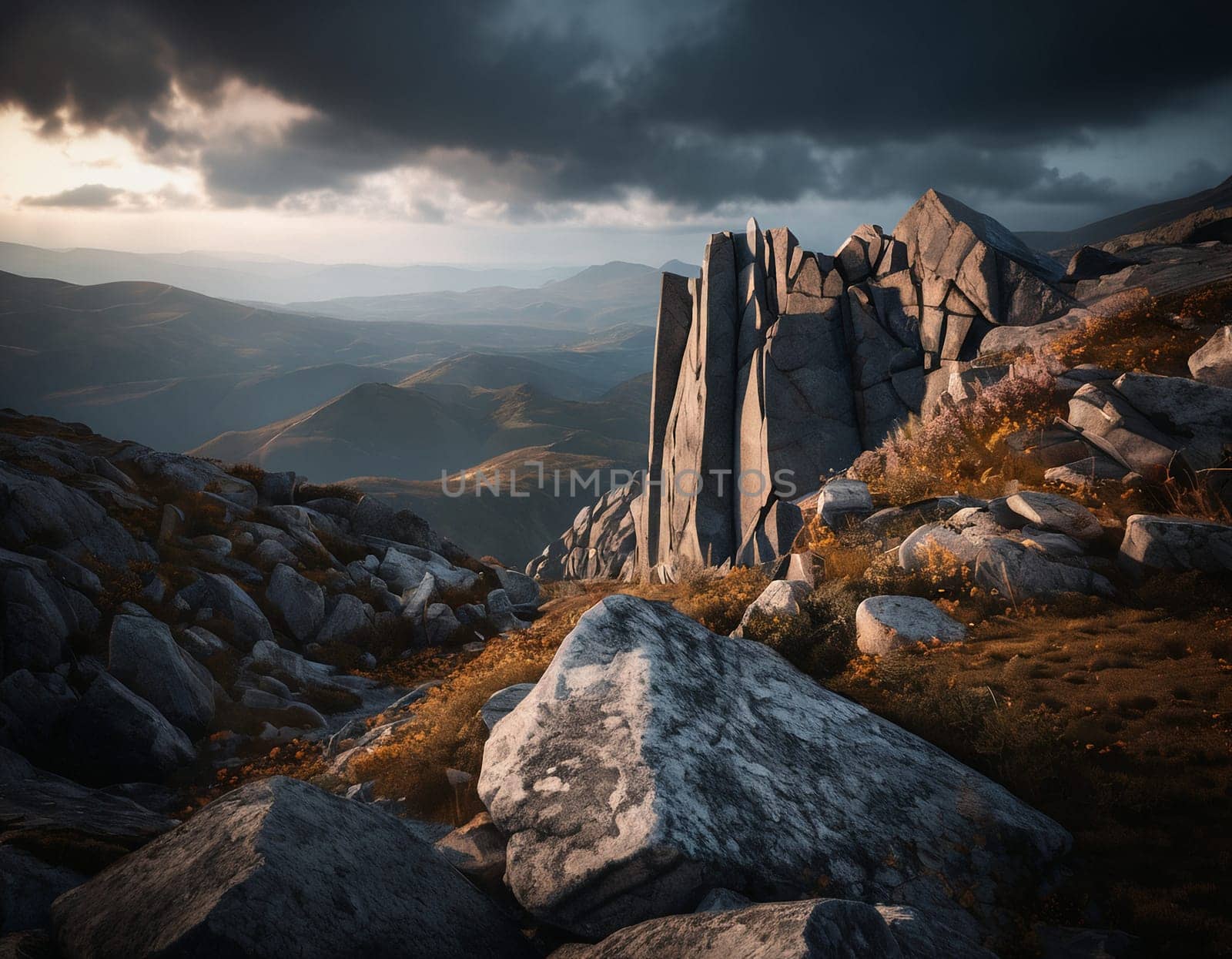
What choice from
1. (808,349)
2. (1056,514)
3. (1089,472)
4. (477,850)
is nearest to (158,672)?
(477,850)

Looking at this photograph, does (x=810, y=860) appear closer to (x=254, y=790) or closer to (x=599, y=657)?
(x=599, y=657)

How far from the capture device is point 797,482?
32.5 metres

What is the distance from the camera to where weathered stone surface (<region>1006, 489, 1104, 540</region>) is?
12164 mm

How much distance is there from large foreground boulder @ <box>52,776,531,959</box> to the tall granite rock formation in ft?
79.4

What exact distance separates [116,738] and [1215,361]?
79.6ft

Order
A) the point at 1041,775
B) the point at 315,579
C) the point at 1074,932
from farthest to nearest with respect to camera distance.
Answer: the point at 315,579
the point at 1041,775
the point at 1074,932

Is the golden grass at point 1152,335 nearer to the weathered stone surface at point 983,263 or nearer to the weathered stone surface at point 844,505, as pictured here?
the weathered stone surface at point 983,263

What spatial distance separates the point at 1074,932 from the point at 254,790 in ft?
23.5

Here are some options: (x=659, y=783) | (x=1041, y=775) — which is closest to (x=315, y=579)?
(x=659, y=783)

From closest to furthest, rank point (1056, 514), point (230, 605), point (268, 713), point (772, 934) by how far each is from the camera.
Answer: point (772, 934) < point (1056, 514) < point (268, 713) < point (230, 605)

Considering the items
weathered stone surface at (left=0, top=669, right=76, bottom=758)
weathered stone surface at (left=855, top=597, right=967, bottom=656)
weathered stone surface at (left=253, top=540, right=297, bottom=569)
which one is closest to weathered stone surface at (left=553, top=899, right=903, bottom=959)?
weathered stone surface at (left=855, top=597, right=967, bottom=656)

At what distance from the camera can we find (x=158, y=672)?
13.2 metres

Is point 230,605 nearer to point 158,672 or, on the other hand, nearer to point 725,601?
point 158,672

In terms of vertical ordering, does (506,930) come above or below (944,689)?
below
